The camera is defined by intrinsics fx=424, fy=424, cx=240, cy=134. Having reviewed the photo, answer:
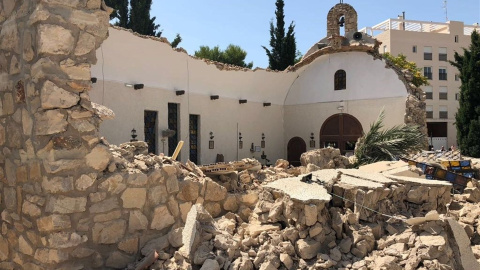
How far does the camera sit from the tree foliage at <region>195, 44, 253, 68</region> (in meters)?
30.3

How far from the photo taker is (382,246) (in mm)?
4082

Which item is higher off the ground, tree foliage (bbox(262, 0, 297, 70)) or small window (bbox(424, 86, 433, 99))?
tree foliage (bbox(262, 0, 297, 70))

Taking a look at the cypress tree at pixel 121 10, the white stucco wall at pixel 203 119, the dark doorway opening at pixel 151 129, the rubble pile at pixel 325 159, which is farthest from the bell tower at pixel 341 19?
the cypress tree at pixel 121 10

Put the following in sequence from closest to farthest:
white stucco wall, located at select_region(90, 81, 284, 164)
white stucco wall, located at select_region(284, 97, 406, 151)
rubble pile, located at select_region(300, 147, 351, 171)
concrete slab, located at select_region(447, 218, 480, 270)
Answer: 1. concrete slab, located at select_region(447, 218, 480, 270)
2. rubble pile, located at select_region(300, 147, 351, 171)
3. white stucco wall, located at select_region(90, 81, 284, 164)
4. white stucco wall, located at select_region(284, 97, 406, 151)

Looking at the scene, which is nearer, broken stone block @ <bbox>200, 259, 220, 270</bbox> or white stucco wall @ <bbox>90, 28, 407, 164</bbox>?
broken stone block @ <bbox>200, 259, 220, 270</bbox>

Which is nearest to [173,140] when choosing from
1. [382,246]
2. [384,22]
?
[382,246]

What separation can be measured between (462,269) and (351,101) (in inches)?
548

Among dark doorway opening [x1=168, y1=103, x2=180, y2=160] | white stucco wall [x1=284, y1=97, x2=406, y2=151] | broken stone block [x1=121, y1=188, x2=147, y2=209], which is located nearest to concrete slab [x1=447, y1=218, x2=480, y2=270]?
broken stone block [x1=121, y1=188, x2=147, y2=209]

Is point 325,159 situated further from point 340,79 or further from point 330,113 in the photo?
point 340,79

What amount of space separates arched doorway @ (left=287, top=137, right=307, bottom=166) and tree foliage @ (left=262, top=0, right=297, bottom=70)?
7.65m

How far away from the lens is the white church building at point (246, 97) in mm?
12000

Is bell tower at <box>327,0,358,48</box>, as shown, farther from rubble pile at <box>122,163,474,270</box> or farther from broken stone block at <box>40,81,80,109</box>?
broken stone block at <box>40,81,80,109</box>

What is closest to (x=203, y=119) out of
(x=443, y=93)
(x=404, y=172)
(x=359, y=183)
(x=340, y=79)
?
(x=340, y=79)

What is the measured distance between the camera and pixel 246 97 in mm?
16906
